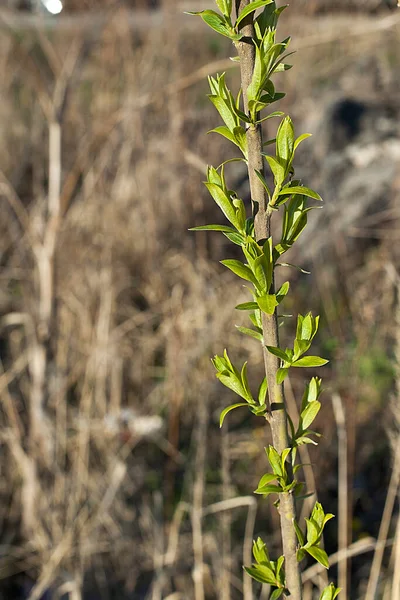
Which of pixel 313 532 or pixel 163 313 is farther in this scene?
pixel 163 313

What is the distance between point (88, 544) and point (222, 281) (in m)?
1.55

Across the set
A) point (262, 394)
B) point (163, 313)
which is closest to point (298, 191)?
point (262, 394)

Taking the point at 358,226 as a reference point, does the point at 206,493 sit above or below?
below

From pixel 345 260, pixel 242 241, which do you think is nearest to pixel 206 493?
pixel 345 260

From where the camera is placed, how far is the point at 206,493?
240 cm

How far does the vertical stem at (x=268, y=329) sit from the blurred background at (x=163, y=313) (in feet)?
2.26

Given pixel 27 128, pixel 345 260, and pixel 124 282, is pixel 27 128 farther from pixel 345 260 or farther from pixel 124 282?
pixel 345 260

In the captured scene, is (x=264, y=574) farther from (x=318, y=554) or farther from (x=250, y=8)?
(x=250, y=8)

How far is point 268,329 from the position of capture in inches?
15.5

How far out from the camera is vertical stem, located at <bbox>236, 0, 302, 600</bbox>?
37 centimetres

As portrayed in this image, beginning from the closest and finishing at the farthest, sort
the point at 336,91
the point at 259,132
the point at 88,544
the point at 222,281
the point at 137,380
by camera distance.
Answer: the point at 259,132
the point at 88,544
the point at 137,380
the point at 222,281
the point at 336,91

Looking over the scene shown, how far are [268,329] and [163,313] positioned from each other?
8.25 feet

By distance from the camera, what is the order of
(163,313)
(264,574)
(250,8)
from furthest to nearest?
(163,313) < (264,574) < (250,8)

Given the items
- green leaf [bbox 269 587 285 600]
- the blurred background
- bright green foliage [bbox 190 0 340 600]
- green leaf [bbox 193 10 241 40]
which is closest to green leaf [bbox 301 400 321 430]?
bright green foliage [bbox 190 0 340 600]
